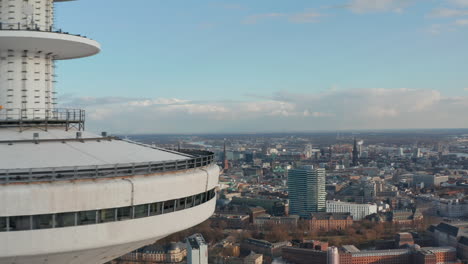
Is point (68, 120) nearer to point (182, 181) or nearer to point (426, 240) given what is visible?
point (182, 181)

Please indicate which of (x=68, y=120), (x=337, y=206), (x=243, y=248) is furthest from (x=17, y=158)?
(x=337, y=206)

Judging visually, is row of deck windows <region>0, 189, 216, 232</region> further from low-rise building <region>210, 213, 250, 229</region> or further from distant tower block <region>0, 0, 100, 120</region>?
low-rise building <region>210, 213, 250, 229</region>

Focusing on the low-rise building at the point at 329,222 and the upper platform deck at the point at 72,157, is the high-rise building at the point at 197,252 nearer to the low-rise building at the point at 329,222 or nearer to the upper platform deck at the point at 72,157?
the low-rise building at the point at 329,222

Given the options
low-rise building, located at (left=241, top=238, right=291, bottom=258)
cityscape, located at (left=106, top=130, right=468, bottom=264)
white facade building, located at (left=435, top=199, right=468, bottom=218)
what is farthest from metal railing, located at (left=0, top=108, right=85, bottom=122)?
white facade building, located at (left=435, top=199, right=468, bottom=218)

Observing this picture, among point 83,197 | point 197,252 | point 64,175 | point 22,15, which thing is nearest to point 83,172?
point 64,175

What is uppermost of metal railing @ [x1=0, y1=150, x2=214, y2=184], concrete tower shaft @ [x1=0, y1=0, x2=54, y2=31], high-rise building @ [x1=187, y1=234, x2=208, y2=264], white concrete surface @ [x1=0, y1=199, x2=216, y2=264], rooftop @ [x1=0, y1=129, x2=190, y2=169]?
concrete tower shaft @ [x1=0, y1=0, x2=54, y2=31]

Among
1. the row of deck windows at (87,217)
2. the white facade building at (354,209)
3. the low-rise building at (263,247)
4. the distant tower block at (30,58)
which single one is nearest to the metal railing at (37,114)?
the distant tower block at (30,58)
